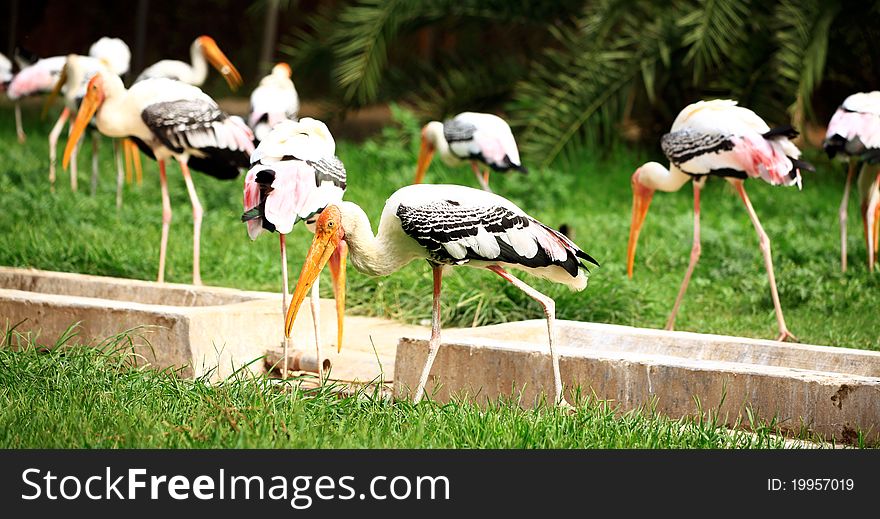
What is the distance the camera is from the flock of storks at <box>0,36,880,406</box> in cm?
486

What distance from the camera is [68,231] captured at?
8672 millimetres

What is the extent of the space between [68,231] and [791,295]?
15.6ft

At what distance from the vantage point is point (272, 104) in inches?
366

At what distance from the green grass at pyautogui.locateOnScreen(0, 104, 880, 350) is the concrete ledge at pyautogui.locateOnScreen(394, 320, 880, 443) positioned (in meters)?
1.26

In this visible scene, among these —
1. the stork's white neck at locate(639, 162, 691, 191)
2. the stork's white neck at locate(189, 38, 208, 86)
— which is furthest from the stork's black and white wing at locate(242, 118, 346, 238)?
the stork's white neck at locate(189, 38, 208, 86)

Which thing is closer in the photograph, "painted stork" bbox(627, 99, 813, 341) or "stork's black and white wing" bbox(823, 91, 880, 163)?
"painted stork" bbox(627, 99, 813, 341)

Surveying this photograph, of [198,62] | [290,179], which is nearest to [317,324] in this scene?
[290,179]

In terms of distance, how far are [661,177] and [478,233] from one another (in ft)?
8.93

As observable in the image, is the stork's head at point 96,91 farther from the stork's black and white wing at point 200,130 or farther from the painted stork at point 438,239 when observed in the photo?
the painted stork at point 438,239

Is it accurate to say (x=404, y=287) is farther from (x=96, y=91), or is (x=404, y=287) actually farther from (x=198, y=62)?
(x=198, y=62)

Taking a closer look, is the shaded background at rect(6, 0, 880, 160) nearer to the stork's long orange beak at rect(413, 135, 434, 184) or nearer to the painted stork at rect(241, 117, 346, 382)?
the stork's long orange beak at rect(413, 135, 434, 184)

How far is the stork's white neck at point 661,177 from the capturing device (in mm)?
7207

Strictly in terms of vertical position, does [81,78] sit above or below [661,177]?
above

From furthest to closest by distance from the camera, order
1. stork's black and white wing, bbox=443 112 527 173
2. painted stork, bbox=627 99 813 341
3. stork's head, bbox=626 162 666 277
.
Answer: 1. stork's black and white wing, bbox=443 112 527 173
2. stork's head, bbox=626 162 666 277
3. painted stork, bbox=627 99 813 341
